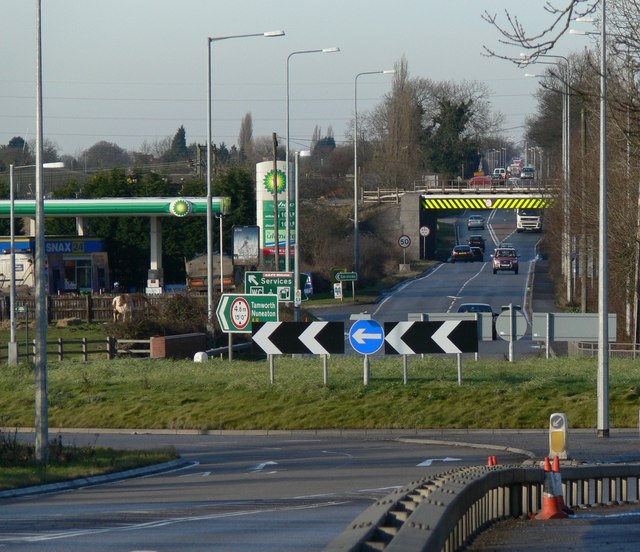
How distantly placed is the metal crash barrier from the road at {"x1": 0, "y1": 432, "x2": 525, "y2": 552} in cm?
139

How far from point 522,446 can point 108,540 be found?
1115 centimetres

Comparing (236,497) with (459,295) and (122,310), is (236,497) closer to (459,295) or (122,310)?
(122,310)

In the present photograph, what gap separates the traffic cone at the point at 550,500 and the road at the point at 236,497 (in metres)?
2.17

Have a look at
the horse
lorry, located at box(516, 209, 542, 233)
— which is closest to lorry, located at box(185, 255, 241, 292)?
the horse

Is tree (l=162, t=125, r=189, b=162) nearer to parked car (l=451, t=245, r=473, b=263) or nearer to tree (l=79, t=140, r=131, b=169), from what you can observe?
tree (l=79, t=140, r=131, b=169)

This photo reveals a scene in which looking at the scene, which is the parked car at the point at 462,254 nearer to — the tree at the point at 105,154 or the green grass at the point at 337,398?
the green grass at the point at 337,398

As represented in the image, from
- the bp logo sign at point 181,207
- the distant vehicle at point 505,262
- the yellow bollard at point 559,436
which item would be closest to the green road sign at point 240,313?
the yellow bollard at point 559,436

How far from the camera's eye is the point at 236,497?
50.0ft

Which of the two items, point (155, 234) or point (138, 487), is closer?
point (138, 487)

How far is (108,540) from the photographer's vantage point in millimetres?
11195

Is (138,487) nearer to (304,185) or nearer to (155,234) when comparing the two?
(155,234)

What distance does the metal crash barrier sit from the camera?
7.47 meters

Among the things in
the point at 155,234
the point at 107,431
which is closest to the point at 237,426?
the point at 107,431

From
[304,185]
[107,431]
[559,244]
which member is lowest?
[107,431]
